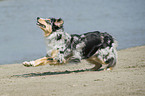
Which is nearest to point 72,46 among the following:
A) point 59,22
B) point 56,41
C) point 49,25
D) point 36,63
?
point 56,41

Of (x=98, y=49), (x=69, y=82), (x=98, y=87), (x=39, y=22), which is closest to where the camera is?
(x=98, y=87)

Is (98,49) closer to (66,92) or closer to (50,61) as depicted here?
(50,61)

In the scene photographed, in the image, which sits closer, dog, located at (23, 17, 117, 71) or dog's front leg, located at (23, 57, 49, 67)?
dog's front leg, located at (23, 57, 49, 67)

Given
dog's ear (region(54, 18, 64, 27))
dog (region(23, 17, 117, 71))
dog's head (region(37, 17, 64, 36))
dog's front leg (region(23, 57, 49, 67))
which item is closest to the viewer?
dog's front leg (region(23, 57, 49, 67))

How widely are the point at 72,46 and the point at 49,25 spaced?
3.40ft

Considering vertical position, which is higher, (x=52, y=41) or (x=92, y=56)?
(x=52, y=41)

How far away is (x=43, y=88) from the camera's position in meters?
6.14

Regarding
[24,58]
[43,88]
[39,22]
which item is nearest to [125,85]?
[43,88]

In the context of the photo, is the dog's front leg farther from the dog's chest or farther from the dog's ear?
the dog's ear

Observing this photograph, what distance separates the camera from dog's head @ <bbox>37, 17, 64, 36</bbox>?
824cm

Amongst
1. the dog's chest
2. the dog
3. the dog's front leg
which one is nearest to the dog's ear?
the dog

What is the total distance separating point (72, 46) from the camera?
861 cm

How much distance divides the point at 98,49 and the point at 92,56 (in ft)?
1.04

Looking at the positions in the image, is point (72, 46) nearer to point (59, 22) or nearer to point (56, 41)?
point (56, 41)
